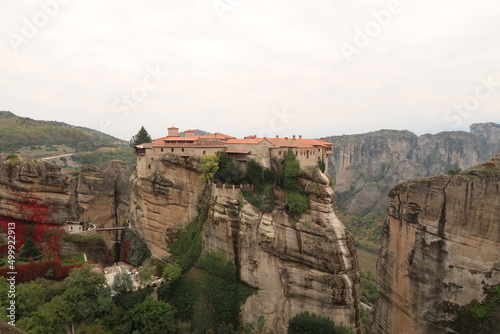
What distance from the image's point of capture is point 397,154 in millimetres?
115812

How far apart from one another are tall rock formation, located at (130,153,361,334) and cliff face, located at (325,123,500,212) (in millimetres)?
84225

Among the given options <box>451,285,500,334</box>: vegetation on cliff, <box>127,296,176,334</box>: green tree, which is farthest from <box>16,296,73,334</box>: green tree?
<box>451,285,500,334</box>: vegetation on cliff

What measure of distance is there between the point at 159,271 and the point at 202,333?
799 centimetres

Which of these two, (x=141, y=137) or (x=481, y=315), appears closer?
(x=481, y=315)

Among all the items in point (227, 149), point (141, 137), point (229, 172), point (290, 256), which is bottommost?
point (290, 256)

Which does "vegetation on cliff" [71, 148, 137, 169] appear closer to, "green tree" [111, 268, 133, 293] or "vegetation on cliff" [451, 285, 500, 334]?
"green tree" [111, 268, 133, 293]

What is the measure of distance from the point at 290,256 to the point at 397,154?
109 meters

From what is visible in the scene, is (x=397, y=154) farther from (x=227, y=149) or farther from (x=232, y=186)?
(x=232, y=186)

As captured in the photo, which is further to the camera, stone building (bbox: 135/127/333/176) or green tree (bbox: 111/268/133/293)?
stone building (bbox: 135/127/333/176)

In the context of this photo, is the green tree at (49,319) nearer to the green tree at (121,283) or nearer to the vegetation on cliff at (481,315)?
the green tree at (121,283)

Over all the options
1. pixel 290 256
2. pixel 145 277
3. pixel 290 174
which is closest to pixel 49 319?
pixel 145 277

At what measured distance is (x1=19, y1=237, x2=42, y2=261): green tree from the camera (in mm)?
25562

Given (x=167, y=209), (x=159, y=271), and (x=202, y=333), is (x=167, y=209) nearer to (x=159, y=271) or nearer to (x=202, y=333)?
(x=159, y=271)

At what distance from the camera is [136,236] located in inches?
1283
